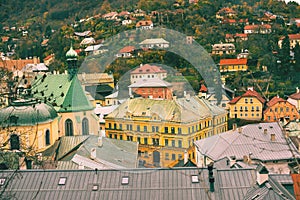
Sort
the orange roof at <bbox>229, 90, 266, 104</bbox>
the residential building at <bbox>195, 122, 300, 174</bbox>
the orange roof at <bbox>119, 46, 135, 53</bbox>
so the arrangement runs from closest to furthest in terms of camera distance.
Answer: the orange roof at <bbox>119, 46, 135, 53</bbox>, the residential building at <bbox>195, 122, 300, 174</bbox>, the orange roof at <bbox>229, 90, 266, 104</bbox>

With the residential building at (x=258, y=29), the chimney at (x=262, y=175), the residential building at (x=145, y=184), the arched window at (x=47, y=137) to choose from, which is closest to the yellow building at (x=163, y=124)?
the residential building at (x=145, y=184)

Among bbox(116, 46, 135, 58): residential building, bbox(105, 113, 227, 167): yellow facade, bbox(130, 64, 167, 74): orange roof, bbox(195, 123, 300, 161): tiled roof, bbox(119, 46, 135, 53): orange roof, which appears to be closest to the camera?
bbox(105, 113, 227, 167): yellow facade

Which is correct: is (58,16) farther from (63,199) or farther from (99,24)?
(63,199)

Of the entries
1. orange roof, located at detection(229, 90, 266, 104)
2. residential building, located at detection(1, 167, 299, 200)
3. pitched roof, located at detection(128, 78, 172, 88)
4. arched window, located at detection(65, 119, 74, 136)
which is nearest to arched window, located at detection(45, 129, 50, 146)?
arched window, located at detection(65, 119, 74, 136)

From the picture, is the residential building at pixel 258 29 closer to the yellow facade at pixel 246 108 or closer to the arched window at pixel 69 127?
the yellow facade at pixel 246 108

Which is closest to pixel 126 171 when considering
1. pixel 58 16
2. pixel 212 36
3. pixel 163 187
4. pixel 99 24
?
pixel 163 187

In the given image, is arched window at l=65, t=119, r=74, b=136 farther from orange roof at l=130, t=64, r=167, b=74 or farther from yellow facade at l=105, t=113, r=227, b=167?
orange roof at l=130, t=64, r=167, b=74

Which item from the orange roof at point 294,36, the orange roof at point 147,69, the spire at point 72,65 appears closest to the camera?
the orange roof at point 147,69

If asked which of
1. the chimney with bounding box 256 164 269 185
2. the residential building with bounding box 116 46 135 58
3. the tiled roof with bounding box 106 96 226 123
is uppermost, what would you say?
the residential building with bounding box 116 46 135 58
